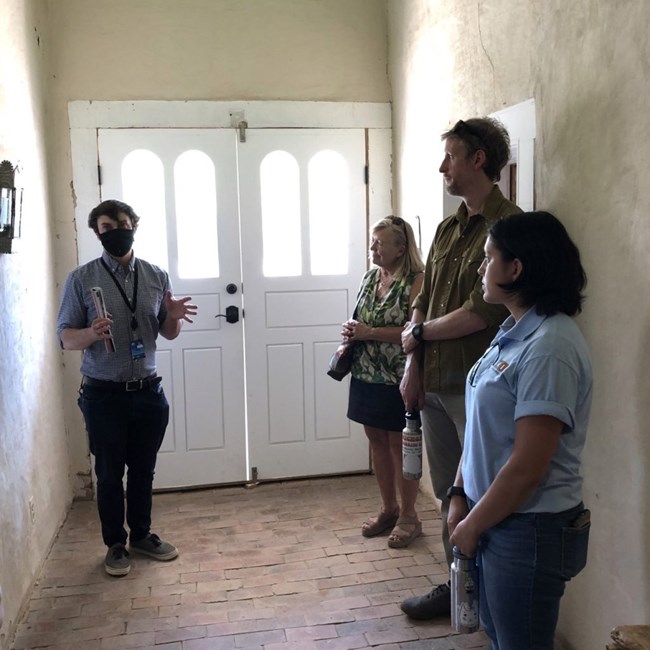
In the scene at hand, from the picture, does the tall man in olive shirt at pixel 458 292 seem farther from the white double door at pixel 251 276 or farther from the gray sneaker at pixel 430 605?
the white double door at pixel 251 276

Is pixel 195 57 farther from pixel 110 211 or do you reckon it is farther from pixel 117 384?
pixel 117 384

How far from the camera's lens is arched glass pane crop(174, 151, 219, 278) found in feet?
12.1

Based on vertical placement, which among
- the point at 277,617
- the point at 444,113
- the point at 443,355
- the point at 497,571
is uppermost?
the point at 444,113

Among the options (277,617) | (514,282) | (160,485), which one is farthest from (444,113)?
(160,485)

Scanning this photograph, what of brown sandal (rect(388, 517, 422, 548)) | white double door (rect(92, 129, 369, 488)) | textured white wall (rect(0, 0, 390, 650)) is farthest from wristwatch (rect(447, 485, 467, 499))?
white double door (rect(92, 129, 369, 488))

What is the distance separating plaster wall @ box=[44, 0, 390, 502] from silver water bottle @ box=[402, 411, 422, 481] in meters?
2.05

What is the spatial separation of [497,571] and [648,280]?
2.72 feet

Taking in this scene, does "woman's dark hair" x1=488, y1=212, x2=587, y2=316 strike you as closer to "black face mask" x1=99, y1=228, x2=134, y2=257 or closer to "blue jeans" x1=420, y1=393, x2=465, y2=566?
"blue jeans" x1=420, y1=393, x2=465, y2=566

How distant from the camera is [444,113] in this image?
3080 millimetres

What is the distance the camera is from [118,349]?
2758 mm

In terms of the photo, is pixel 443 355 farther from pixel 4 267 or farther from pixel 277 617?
pixel 4 267

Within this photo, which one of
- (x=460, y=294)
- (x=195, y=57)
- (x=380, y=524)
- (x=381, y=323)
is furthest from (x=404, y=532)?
(x=195, y=57)

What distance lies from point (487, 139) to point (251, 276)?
193 cm

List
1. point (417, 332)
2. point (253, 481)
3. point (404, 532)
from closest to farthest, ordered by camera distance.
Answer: point (417, 332) < point (404, 532) < point (253, 481)
